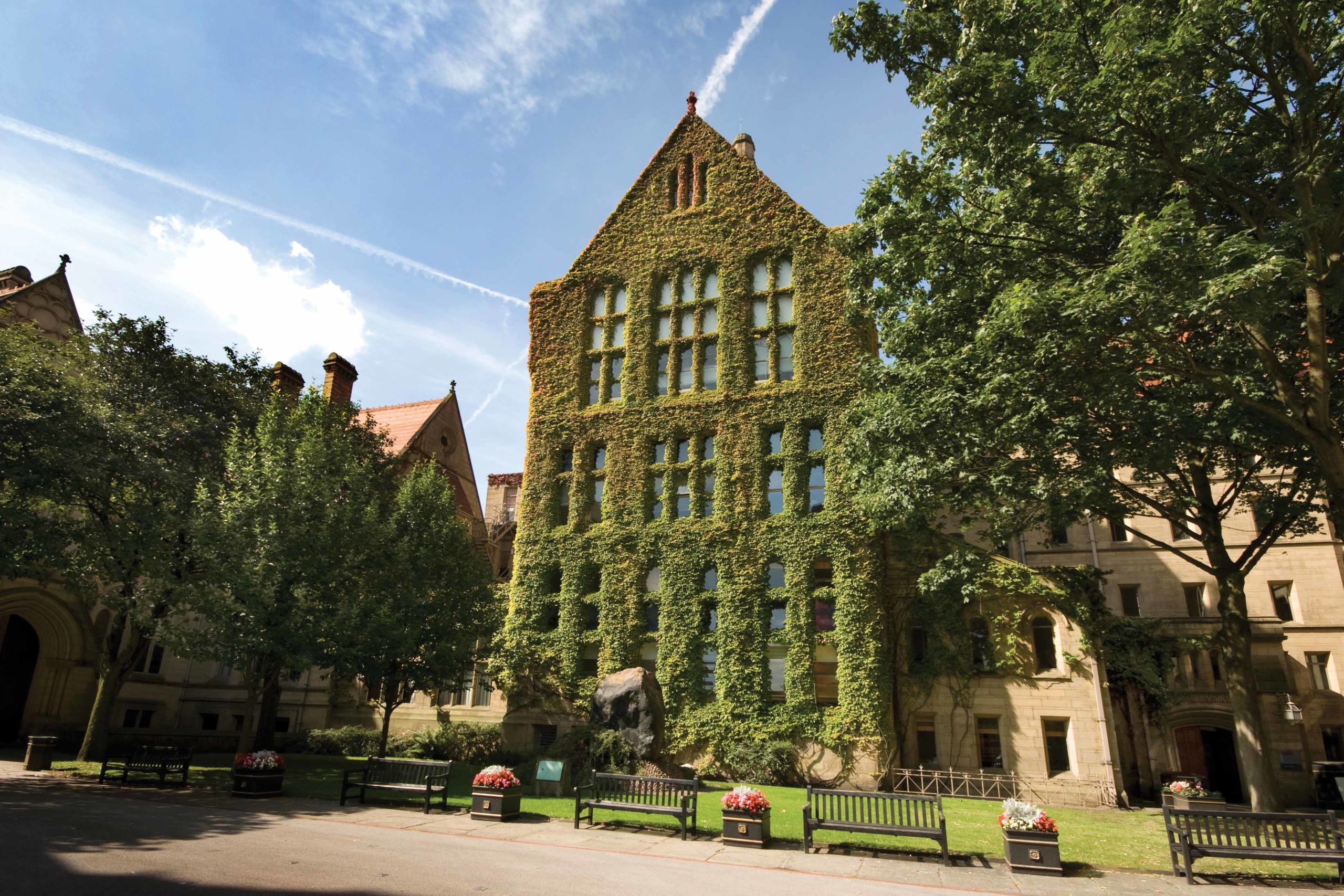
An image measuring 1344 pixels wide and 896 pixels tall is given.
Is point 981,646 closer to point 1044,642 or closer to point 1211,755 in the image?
point 1044,642

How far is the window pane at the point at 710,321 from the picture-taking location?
33.3 metres

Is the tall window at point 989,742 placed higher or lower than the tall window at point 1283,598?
lower

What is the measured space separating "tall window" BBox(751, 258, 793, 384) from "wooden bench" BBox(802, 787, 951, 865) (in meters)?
19.5

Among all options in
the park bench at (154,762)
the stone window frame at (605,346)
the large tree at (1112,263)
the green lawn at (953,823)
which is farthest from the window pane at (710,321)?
the park bench at (154,762)

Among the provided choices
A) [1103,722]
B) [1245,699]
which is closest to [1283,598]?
[1103,722]

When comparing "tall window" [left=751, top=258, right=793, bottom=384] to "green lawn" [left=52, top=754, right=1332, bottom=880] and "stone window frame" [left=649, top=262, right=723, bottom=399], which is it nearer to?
"stone window frame" [left=649, top=262, right=723, bottom=399]

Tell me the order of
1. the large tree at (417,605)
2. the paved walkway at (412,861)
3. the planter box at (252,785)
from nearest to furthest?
the paved walkway at (412,861) < the planter box at (252,785) < the large tree at (417,605)

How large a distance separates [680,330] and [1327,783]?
1205 inches

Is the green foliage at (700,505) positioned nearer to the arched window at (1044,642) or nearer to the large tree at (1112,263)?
the arched window at (1044,642)

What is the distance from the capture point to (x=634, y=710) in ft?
82.7

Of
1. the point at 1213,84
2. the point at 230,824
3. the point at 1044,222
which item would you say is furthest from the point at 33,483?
the point at 1213,84

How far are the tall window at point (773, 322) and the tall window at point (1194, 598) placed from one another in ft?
68.1

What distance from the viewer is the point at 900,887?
36.7 ft

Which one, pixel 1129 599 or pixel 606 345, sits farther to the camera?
pixel 606 345
